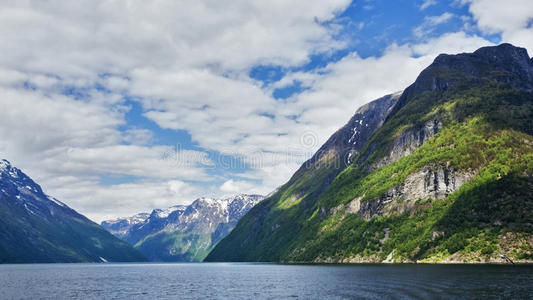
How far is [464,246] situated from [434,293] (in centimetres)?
11457

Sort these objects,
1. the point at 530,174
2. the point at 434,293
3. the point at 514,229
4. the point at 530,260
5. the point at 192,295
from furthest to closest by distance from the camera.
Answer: the point at 530,174 → the point at 514,229 → the point at 530,260 → the point at 192,295 → the point at 434,293

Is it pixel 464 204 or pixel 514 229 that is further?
pixel 464 204

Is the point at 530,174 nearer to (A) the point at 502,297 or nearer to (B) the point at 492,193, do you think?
(B) the point at 492,193

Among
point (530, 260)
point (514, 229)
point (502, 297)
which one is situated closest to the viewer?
point (502, 297)

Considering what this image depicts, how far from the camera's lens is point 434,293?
74.6m

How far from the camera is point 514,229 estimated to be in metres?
161

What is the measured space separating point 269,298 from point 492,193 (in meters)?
157

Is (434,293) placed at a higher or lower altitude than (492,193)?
lower

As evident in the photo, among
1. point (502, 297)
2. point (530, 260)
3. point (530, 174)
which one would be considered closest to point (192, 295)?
point (502, 297)

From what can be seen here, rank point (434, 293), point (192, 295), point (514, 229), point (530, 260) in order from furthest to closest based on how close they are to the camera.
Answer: point (514, 229), point (530, 260), point (192, 295), point (434, 293)

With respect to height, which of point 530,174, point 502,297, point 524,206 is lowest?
point 502,297

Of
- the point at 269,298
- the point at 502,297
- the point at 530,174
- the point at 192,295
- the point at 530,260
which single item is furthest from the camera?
the point at 530,174

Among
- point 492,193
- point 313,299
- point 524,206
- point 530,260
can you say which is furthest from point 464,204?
point 313,299

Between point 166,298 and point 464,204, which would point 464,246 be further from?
point 166,298
